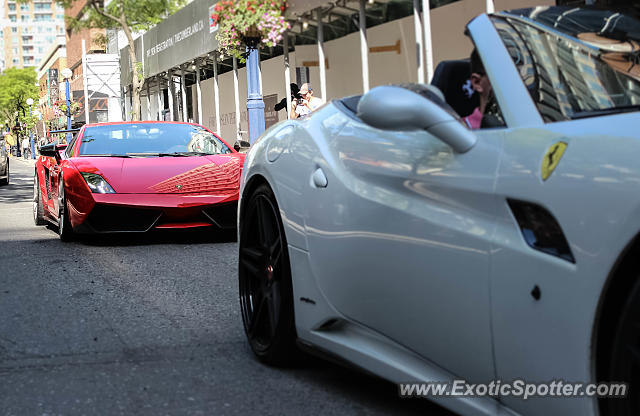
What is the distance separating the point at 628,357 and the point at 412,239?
2.77ft

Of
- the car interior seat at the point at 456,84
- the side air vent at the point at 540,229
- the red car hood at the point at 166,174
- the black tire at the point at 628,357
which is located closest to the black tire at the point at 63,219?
the red car hood at the point at 166,174

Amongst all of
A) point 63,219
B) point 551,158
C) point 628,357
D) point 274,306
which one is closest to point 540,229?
point 551,158

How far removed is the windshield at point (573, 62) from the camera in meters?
2.38

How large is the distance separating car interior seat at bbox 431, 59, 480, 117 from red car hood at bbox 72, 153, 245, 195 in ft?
19.1

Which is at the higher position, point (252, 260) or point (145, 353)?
point (252, 260)

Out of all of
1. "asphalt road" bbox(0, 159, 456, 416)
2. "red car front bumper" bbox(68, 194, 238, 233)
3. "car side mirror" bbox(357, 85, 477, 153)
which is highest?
"car side mirror" bbox(357, 85, 477, 153)

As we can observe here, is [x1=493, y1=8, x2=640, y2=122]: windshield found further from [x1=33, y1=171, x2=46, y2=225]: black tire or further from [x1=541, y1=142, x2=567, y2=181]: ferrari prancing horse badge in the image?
[x1=33, y1=171, x2=46, y2=225]: black tire

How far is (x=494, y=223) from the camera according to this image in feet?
7.55

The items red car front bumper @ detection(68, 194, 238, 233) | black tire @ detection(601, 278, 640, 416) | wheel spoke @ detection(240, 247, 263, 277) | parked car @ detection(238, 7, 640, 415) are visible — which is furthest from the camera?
red car front bumper @ detection(68, 194, 238, 233)

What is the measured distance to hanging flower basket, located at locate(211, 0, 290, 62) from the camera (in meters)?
15.5

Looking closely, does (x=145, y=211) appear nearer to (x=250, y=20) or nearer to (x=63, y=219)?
(x=63, y=219)

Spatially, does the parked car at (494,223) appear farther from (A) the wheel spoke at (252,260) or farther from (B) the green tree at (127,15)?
(B) the green tree at (127,15)

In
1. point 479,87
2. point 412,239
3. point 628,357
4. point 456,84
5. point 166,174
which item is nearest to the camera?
point 628,357

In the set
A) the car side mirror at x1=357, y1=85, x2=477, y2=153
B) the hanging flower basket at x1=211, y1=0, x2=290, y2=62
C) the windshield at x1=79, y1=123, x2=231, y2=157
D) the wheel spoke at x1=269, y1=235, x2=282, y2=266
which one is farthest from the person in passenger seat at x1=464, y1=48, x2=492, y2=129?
the hanging flower basket at x1=211, y1=0, x2=290, y2=62
